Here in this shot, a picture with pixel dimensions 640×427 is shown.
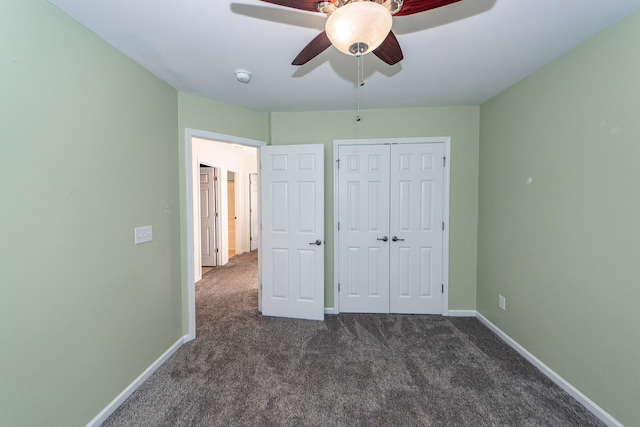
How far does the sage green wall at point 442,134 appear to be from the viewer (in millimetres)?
2836

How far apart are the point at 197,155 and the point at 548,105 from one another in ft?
14.7

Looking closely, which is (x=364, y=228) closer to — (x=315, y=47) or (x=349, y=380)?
(x=349, y=380)

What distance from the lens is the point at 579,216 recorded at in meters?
1.68

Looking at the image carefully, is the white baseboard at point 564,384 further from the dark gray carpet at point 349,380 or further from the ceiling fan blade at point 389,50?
the ceiling fan blade at point 389,50

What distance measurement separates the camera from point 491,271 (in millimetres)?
2615

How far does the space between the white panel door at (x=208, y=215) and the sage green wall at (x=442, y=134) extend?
2770 mm

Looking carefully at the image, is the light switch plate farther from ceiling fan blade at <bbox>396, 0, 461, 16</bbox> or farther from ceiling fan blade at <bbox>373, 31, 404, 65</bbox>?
ceiling fan blade at <bbox>396, 0, 461, 16</bbox>

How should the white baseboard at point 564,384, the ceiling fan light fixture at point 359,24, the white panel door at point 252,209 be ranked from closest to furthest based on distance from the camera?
1. the ceiling fan light fixture at point 359,24
2. the white baseboard at point 564,384
3. the white panel door at point 252,209

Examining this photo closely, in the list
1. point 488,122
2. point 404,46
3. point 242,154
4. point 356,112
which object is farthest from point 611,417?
point 242,154

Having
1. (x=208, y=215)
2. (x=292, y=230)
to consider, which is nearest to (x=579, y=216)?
(x=292, y=230)

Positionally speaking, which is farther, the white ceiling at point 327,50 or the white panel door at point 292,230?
the white panel door at point 292,230

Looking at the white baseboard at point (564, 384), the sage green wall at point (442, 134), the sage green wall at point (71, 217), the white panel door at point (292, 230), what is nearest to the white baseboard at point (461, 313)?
the sage green wall at point (442, 134)

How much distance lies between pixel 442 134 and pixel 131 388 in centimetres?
369

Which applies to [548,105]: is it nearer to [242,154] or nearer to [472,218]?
[472,218]
